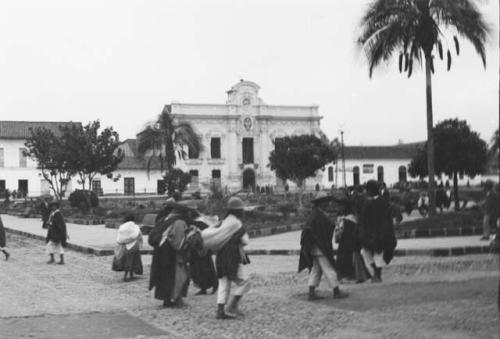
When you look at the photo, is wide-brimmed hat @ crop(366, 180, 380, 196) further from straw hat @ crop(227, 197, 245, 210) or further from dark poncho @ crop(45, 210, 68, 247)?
dark poncho @ crop(45, 210, 68, 247)

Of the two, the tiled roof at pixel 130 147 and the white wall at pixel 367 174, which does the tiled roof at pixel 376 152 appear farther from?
the tiled roof at pixel 130 147

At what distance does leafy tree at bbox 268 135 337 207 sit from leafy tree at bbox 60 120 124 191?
16961 mm

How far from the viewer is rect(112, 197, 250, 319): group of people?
7.75 meters

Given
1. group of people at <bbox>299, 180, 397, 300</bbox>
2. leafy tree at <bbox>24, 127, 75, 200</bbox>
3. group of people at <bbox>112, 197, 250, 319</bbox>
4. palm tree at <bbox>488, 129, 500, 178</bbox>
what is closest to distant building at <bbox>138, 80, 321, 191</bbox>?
leafy tree at <bbox>24, 127, 75, 200</bbox>

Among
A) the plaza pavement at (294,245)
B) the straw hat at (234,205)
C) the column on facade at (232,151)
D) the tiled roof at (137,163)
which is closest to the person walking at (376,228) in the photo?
the straw hat at (234,205)

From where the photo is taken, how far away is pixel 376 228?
9609mm

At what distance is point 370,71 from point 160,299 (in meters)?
11.5

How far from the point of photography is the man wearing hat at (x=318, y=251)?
8539 mm

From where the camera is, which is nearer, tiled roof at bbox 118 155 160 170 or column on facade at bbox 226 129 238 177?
tiled roof at bbox 118 155 160 170

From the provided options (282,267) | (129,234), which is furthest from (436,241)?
Answer: (129,234)

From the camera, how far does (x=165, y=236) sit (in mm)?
8648

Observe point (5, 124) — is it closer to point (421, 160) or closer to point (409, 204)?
point (421, 160)

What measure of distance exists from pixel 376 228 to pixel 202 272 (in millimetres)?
2241

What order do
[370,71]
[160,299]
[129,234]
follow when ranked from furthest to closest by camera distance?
[370,71]
[129,234]
[160,299]
